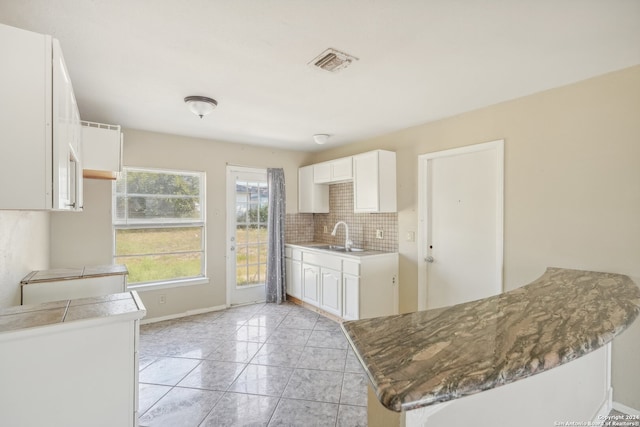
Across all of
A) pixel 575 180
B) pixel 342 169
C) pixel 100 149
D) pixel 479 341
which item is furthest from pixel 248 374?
pixel 575 180

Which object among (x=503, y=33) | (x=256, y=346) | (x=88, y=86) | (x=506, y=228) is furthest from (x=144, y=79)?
(x=506, y=228)

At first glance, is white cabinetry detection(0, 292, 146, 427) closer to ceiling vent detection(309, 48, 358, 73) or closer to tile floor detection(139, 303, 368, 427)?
tile floor detection(139, 303, 368, 427)

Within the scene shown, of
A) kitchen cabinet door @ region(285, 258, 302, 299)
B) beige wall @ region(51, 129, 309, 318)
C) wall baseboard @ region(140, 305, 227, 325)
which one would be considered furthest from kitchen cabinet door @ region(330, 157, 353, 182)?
wall baseboard @ region(140, 305, 227, 325)

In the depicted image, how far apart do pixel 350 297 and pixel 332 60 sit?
256 cm

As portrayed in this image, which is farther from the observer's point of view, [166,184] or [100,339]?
[166,184]

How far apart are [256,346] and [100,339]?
73.4 inches

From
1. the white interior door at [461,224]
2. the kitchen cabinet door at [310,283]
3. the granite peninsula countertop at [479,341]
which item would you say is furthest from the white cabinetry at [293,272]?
the granite peninsula countertop at [479,341]

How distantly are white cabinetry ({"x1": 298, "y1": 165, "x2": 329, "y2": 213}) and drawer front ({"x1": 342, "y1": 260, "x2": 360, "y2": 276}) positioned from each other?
1.33 metres

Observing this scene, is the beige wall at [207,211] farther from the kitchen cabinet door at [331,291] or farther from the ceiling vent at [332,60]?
the ceiling vent at [332,60]

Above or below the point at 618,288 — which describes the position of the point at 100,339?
below

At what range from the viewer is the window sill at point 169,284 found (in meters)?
3.68

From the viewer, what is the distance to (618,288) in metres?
1.65

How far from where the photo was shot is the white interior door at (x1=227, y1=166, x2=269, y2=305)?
14.3 feet

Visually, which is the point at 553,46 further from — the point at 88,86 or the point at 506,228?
the point at 88,86
